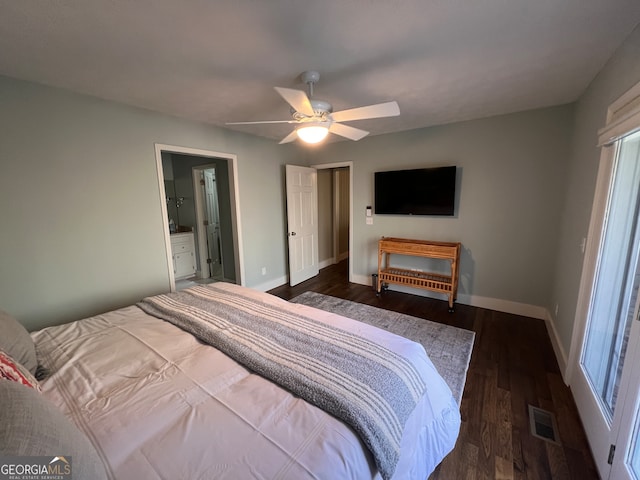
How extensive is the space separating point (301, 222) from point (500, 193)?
2778 millimetres

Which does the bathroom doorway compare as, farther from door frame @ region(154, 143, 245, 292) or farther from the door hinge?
the door hinge

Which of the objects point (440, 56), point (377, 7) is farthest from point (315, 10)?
point (440, 56)

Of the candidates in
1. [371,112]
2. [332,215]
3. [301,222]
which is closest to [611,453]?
[371,112]

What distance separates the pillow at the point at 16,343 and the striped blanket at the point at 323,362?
0.62 meters

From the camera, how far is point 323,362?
123 centimetres

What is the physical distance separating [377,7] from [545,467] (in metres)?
2.55

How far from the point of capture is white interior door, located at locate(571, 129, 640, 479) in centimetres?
126

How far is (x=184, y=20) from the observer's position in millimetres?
1363

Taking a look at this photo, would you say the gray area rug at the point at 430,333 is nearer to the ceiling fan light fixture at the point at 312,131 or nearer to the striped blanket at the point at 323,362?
the striped blanket at the point at 323,362

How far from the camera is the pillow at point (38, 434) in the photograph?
1.94 ft

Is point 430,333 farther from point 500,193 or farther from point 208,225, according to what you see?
point 208,225

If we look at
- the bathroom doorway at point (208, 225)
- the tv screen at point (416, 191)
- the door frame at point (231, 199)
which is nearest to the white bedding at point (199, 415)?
the door frame at point (231, 199)

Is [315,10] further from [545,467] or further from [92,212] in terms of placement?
[545,467]

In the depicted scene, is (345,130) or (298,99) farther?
(345,130)
